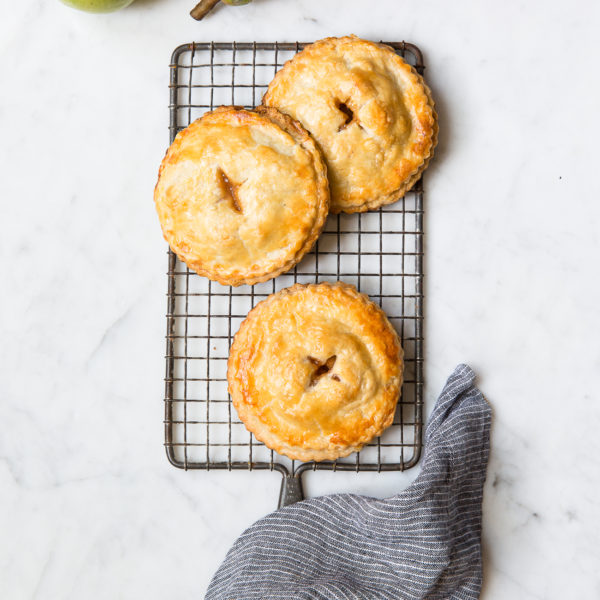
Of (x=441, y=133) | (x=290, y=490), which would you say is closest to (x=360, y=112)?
(x=441, y=133)

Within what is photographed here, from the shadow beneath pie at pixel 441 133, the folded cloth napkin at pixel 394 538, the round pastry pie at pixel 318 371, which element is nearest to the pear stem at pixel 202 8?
the shadow beneath pie at pixel 441 133

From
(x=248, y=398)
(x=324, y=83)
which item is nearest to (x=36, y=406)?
(x=248, y=398)

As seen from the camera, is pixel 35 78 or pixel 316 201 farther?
pixel 35 78

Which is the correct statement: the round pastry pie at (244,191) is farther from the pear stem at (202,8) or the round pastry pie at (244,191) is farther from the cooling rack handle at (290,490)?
the cooling rack handle at (290,490)

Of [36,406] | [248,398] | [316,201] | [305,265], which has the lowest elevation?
[36,406]

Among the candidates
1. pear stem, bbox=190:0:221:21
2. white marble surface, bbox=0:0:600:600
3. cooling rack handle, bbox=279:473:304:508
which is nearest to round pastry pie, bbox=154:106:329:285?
white marble surface, bbox=0:0:600:600

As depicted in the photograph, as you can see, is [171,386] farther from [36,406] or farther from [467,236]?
[467,236]
